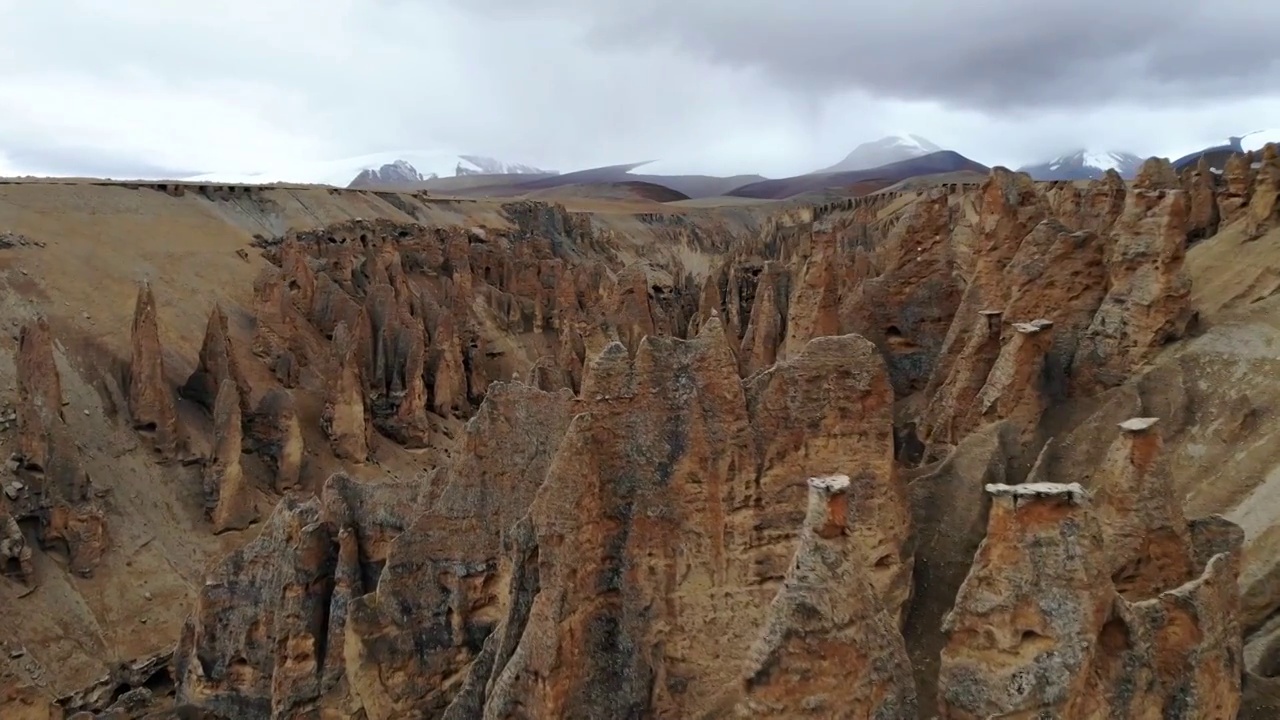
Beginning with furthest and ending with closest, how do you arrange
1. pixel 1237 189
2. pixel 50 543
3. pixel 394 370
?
pixel 394 370
pixel 1237 189
pixel 50 543

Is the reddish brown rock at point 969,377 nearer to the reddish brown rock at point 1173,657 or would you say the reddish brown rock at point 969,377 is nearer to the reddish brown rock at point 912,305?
the reddish brown rock at point 912,305

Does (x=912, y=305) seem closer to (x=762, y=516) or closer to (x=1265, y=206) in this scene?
(x=1265, y=206)

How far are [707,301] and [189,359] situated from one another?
21.2m

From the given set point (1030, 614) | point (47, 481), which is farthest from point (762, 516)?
point (47, 481)

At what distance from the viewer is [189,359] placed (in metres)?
33.9

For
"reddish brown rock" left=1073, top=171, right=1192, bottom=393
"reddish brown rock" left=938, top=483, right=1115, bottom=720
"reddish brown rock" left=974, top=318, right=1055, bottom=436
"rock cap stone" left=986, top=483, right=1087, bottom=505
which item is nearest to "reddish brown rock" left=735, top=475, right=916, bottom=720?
"reddish brown rock" left=938, top=483, right=1115, bottom=720

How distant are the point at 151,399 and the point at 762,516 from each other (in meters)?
24.6

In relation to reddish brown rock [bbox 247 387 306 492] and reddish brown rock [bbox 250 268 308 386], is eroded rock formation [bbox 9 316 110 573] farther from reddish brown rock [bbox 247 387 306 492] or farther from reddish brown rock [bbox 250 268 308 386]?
reddish brown rock [bbox 250 268 308 386]

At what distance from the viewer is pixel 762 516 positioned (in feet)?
33.3

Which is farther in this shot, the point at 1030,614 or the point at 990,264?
the point at 990,264

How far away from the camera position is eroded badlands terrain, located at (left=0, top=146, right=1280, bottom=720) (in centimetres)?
749

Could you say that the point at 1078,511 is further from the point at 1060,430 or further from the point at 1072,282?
the point at 1072,282

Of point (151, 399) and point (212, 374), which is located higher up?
point (212, 374)

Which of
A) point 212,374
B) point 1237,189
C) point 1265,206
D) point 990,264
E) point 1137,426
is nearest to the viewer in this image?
point 1137,426
